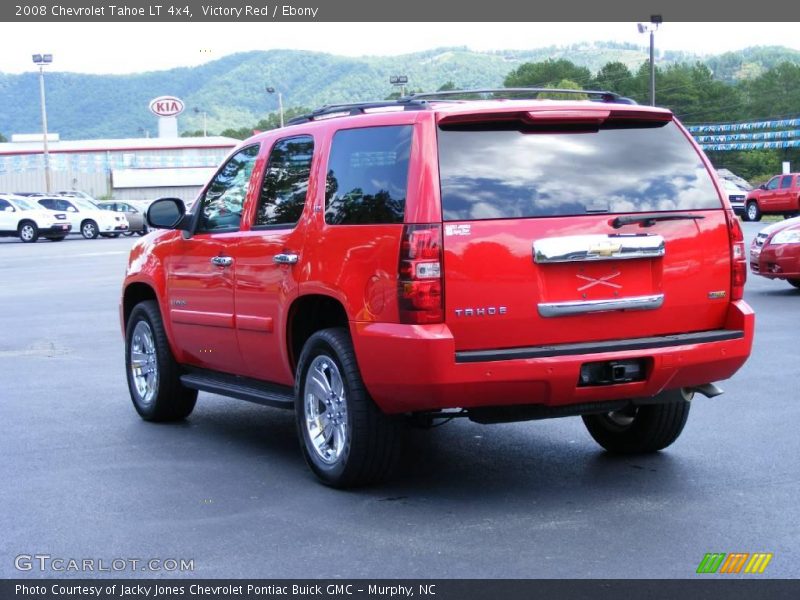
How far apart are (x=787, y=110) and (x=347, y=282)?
125m

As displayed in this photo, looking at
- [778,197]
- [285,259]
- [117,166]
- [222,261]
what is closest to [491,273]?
[285,259]

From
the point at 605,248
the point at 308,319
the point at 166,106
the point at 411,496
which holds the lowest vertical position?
the point at 411,496

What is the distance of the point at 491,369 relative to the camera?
5781 millimetres

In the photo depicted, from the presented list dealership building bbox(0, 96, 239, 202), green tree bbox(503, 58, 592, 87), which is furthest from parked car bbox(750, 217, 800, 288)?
green tree bbox(503, 58, 592, 87)

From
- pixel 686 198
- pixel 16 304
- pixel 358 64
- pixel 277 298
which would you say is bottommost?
pixel 16 304

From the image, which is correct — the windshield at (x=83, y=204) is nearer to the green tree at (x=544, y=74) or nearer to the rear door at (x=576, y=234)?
the rear door at (x=576, y=234)

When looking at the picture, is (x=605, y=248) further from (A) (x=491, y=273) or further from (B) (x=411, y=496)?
(B) (x=411, y=496)

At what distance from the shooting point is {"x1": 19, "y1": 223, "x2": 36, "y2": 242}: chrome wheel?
4475 cm

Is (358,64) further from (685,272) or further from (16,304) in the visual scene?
(685,272)

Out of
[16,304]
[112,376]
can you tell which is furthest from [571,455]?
[16,304]

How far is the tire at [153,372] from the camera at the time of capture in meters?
8.49

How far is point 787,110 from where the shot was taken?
123 m

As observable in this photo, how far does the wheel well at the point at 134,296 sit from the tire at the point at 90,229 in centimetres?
3988

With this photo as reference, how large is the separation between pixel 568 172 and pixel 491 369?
1112 millimetres
